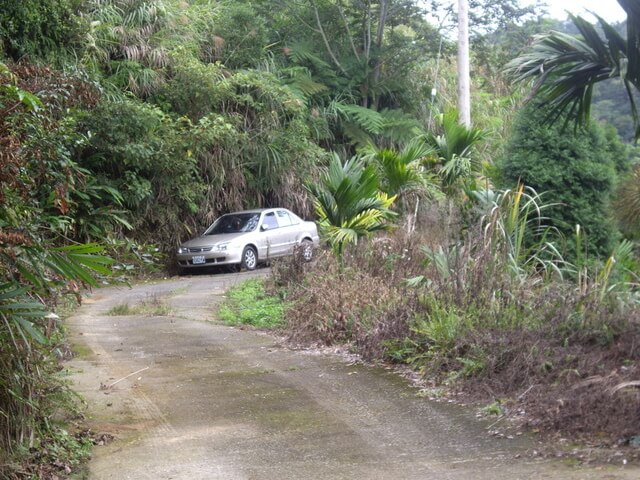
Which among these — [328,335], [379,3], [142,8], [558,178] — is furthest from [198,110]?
[328,335]

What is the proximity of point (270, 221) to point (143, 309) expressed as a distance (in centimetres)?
878

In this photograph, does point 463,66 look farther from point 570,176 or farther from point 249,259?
point 570,176

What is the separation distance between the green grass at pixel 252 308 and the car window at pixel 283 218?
6531 mm

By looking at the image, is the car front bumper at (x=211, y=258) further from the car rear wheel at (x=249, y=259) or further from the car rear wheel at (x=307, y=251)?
the car rear wheel at (x=307, y=251)

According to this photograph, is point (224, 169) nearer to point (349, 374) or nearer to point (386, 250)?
point (386, 250)

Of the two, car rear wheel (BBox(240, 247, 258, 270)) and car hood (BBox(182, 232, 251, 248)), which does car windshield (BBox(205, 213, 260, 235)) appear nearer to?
car hood (BBox(182, 232, 251, 248))

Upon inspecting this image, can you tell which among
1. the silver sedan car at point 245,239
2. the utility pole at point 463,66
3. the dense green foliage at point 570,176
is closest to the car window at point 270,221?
the silver sedan car at point 245,239

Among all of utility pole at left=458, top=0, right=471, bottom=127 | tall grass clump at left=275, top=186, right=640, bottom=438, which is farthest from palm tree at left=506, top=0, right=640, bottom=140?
utility pole at left=458, top=0, right=471, bottom=127

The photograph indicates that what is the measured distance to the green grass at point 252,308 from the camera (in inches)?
443

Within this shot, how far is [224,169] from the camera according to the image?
21531 millimetres

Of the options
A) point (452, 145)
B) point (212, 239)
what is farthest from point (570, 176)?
point (212, 239)

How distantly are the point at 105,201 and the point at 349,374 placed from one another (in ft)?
41.0

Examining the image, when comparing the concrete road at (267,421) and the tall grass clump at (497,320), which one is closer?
the concrete road at (267,421)

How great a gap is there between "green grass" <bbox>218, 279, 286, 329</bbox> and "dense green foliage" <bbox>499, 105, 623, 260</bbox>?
421 centimetres
